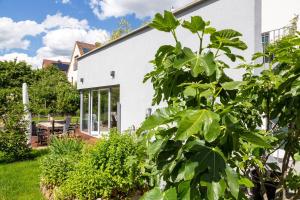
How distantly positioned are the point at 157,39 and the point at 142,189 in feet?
16.0

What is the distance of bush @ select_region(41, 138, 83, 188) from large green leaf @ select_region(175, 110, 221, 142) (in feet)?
20.8

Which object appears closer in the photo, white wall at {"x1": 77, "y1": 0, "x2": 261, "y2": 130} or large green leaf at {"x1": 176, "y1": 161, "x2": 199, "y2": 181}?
large green leaf at {"x1": 176, "y1": 161, "x2": 199, "y2": 181}

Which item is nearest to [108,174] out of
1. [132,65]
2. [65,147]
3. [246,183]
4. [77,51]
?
[65,147]

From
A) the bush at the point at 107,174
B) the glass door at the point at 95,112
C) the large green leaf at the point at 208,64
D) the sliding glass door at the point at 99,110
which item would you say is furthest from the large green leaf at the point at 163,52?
the glass door at the point at 95,112

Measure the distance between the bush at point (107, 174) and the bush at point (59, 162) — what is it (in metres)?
0.93

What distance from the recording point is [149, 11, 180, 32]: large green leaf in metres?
1.97

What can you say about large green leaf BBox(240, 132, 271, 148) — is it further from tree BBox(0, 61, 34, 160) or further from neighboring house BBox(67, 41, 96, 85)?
neighboring house BBox(67, 41, 96, 85)

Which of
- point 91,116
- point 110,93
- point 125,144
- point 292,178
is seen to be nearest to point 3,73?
point 91,116

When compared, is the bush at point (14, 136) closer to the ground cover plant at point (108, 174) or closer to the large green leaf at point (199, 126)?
the ground cover plant at point (108, 174)

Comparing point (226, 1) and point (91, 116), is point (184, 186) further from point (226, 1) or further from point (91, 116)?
point (91, 116)

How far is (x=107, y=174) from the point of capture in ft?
19.4

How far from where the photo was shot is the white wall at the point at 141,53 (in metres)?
5.72

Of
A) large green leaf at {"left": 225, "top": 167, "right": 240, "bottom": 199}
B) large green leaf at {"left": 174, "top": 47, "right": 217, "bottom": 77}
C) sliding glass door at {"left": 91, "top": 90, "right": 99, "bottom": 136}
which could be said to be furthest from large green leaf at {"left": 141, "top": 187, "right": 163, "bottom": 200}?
sliding glass door at {"left": 91, "top": 90, "right": 99, "bottom": 136}

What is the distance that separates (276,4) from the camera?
14.1 m
